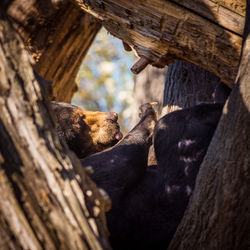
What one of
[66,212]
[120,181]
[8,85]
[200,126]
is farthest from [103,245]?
[200,126]

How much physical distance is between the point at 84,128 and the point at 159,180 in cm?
177

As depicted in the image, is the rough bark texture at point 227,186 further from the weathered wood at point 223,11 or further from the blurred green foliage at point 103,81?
the blurred green foliage at point 103,81

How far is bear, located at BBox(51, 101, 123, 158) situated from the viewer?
469cm

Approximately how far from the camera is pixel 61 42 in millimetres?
5145

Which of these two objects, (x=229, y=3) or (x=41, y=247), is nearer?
(x=41, y=247)

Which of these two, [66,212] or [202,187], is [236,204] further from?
[66,212]

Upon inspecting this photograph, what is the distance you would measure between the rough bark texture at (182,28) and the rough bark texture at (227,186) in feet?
1.50

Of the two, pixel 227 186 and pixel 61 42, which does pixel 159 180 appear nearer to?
pixel 227 186

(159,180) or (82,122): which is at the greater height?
(82,122)

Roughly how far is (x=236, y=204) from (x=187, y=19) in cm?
146

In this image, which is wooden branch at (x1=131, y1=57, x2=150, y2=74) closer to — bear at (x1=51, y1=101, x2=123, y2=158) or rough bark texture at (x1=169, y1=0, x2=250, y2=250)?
rough bark texture at (x1=169, y1=0, x2=250, y2=250)

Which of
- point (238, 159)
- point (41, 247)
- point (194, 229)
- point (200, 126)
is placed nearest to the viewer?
point (41, 247)

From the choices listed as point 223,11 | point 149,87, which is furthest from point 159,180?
point 149,87

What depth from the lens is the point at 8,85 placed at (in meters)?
1.75
